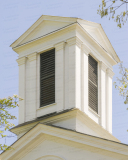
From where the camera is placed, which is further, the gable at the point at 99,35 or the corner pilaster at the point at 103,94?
the gable at the point at 99,35

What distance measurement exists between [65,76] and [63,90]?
29.5 inches

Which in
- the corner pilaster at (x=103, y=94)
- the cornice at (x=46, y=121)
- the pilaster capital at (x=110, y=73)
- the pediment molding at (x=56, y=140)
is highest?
the pilaster capital at (x=110, y=73)

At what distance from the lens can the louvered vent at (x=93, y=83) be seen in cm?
2766

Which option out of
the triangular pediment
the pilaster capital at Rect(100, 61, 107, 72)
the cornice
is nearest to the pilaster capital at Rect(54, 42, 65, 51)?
the triangular pediment

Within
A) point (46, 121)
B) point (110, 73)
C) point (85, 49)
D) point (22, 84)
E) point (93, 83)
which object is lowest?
point (46, 121)

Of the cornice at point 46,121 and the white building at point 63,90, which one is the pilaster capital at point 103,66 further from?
the cornice at point 46,121

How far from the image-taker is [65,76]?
88.3ft

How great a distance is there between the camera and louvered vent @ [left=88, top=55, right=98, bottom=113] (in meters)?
27.7

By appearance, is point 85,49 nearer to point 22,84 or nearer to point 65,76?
point 65,76

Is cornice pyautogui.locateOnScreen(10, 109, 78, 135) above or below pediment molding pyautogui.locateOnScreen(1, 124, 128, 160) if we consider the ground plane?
above

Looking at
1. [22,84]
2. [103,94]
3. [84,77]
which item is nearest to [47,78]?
[22,84]

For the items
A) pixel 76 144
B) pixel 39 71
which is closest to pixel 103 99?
pixel 39 71

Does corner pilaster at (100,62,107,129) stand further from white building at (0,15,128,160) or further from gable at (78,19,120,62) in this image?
gable at (78,19,120,62)

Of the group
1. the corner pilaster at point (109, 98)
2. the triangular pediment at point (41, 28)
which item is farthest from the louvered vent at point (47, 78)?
the corner pilaster at point (109, 98)
